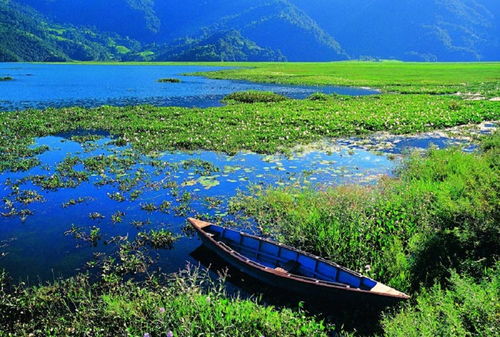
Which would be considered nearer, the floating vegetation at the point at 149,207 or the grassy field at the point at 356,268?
the grassy field at the point at 356,268

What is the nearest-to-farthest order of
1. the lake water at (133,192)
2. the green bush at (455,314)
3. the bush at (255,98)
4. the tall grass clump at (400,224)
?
the green bush at (455,314), the tall grass clump at (400,224), the lake water at (133,192), the bush at (255,98)

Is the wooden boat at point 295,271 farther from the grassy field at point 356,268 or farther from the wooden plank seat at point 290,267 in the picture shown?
the grassy field at point 356,268

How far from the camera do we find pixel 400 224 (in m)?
13.1

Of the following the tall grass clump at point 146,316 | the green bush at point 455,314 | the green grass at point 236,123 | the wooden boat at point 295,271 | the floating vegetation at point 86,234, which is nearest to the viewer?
the green bush at point 455,314

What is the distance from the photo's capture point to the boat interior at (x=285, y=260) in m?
10.4

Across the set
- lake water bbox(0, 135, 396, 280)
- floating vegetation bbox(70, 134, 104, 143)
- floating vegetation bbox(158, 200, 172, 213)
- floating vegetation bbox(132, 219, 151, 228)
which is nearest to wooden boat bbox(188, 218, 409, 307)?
lake water bbox(0, 135, 396, 280)

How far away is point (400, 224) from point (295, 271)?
4118 millimetres

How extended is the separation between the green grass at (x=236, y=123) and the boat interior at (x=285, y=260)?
13224 mm

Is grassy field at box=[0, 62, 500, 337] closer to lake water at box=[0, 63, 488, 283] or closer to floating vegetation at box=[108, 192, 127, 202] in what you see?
lake water at box=[0, 63, 488, 283]

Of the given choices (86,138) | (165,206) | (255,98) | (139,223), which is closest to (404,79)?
(255,98)

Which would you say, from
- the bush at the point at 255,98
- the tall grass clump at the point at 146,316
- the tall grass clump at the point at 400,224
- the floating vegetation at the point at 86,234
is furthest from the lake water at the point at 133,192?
the bush at the point at 255,98

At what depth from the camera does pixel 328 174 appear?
69.4ft

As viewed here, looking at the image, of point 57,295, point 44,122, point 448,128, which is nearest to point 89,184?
point 57,295

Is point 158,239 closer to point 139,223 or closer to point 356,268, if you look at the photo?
Result: point 139,223
